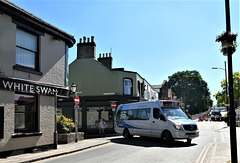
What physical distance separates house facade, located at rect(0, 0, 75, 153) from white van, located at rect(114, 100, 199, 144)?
5.92 meters

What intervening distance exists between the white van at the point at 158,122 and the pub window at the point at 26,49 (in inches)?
319

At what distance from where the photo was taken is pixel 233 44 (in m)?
8.29

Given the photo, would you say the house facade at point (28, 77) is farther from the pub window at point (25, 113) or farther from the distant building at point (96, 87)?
the distant building at point (96, 87)

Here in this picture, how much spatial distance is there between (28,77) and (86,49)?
17507 millimetres

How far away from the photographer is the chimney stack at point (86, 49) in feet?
93.7

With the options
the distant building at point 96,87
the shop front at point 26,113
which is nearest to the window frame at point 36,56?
the shop front at point 26,113

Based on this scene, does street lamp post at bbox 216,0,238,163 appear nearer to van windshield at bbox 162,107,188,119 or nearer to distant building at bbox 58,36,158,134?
van windshield at bbox 162,107,188,119

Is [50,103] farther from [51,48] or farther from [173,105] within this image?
[173,105]

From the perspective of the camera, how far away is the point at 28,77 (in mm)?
11945

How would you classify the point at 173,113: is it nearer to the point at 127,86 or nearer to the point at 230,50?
the point at 230,50

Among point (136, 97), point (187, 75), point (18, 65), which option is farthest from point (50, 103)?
point (187, 75)

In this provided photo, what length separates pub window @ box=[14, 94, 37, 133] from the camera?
37.9 feet

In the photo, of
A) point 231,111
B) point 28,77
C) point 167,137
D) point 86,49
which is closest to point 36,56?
point 28,77

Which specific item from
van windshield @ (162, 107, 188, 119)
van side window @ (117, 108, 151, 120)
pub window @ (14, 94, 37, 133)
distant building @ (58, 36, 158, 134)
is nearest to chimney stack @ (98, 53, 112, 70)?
distant building @ (58, 36, 158, 134)
